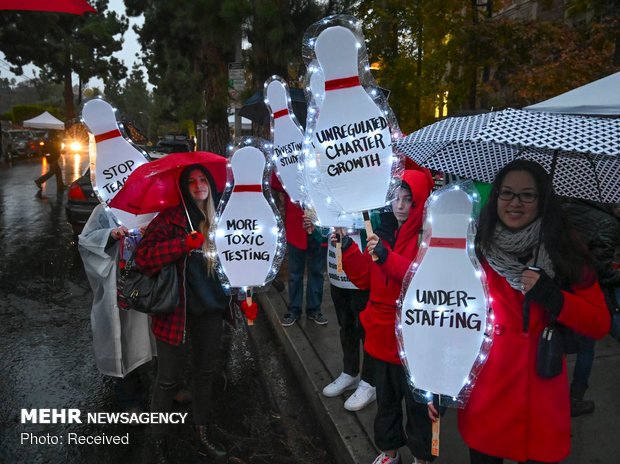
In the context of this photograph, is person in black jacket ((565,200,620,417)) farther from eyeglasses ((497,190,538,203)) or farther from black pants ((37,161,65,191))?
black pants ((37,161,65,191))

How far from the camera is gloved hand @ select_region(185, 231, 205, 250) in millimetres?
2852

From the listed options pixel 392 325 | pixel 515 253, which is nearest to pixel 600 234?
pixel 515 253

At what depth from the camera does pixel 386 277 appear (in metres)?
2.73

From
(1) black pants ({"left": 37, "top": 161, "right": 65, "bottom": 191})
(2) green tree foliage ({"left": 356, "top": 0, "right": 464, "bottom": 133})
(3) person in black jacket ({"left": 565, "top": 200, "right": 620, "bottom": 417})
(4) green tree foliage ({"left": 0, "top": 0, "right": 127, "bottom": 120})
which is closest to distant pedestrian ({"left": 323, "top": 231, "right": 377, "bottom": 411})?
(3) person in black jacket ({"left": 565, "top": 200, "right": 620, "bottom": 417})

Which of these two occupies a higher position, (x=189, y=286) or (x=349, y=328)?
(x=189, y=286)

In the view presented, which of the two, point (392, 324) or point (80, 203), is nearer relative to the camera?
point (392, 324)

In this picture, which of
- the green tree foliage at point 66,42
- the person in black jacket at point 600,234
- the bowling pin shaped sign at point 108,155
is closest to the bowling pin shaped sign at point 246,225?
the bowling pin shaped sign at point 108,155

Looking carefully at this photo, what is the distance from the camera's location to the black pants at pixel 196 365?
302 centimetres

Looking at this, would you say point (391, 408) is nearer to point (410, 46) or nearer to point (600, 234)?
point (600, 234)

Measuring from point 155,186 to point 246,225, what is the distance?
57 centimetres

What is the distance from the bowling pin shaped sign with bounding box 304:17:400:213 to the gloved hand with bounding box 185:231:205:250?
3.15 ft

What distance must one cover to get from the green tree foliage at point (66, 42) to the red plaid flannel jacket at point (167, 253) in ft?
73.9

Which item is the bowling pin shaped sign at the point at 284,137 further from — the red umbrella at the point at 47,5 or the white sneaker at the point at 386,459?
the red umbrella at the point at 47,5

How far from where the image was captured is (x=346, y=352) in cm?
380
